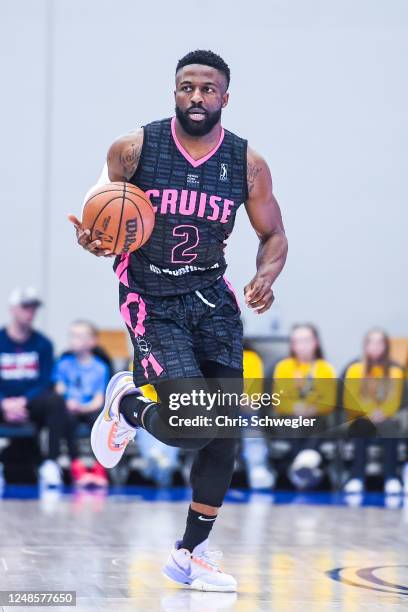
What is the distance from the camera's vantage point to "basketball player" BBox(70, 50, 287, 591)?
497 cm

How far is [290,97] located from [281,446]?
3.41 m

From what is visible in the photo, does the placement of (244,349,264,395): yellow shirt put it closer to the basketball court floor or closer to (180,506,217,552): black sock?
the basketball court floor

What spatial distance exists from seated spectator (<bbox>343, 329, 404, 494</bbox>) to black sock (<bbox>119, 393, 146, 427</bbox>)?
4124 millimetres

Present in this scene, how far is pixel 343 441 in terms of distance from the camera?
10.0 meters

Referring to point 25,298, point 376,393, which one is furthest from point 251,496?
point 25,298

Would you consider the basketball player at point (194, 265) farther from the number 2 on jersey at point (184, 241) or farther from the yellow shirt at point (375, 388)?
the yellow shirt at point (375, 388)

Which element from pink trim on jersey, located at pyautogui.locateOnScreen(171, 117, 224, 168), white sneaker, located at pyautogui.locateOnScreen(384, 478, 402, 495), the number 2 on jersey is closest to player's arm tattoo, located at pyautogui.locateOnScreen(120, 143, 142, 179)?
pink trim on jersey, located at pyautogui.locateOnScreen(171, 117, 224, 168)

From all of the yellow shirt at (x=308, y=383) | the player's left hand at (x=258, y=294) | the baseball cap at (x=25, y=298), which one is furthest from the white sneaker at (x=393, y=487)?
the player's left hand at (x=258, y=294)

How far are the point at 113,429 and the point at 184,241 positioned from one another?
102 cm

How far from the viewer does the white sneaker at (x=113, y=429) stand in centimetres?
542

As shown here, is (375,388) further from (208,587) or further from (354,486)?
(208,587)

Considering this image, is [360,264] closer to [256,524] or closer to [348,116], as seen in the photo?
[348,116]

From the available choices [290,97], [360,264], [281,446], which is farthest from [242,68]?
[281,446]

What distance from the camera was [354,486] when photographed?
9719 millimetres
